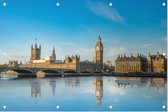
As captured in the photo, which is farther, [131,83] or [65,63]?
[65,63]

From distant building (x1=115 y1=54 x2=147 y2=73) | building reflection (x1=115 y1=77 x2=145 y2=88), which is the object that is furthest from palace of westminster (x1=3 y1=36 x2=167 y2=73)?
building reflection (x1=115 y1=77 x2=145 y2=88)

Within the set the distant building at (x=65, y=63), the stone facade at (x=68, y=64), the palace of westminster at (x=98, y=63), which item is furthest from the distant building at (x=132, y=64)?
the stone facade at (x=68, y=64)

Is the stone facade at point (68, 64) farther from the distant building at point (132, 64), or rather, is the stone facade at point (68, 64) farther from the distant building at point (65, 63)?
the distant building at point (132, 64)

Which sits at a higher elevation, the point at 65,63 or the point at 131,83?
the point at 65,63

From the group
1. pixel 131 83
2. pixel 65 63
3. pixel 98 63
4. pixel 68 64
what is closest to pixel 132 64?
pixel 98 63

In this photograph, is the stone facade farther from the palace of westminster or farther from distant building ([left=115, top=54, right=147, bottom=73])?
distant building ([left=115, top=54, right=147, bottom=73])

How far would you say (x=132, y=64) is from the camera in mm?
25109

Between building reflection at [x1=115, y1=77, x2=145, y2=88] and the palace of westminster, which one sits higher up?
the palace of westminster

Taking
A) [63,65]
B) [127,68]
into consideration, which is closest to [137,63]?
[127,68]

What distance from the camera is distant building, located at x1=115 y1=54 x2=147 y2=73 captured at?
23484 millimetres

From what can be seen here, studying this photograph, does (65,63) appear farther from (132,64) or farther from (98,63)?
(132,64)

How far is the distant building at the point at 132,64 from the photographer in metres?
23.5

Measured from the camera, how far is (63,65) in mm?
32719

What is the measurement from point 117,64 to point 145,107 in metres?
23.2
